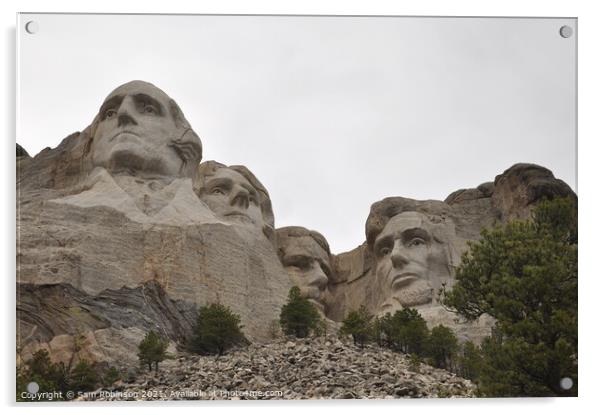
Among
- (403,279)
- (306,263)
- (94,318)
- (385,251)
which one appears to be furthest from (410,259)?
(94,318)

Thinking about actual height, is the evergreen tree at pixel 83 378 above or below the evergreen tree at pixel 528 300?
below

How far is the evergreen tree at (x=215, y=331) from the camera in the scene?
2044 centimetres

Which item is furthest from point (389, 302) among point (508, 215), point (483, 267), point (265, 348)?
point (483, 267)

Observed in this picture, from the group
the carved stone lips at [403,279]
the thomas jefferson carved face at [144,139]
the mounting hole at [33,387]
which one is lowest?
the mounting hole at [33,387]

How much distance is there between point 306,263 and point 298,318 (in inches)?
156

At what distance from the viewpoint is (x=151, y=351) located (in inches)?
768

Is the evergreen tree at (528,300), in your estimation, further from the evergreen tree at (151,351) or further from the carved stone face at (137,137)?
the carved stone face at (137,137)

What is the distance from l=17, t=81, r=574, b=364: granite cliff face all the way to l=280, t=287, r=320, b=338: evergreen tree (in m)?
0.37

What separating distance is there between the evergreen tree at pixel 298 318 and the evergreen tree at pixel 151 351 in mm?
2608

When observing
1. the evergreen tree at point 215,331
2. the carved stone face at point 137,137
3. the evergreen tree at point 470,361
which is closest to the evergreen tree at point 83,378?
the evergreen tree at point 215,331

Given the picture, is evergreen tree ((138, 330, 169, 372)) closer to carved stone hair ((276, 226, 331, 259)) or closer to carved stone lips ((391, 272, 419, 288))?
carved stone lips ((391, 272, 419, 288))

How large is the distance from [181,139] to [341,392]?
268 inches

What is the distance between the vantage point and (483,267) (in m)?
19.0

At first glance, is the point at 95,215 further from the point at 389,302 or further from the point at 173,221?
the point at 389,302
